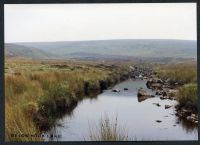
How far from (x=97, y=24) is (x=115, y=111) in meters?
0.92

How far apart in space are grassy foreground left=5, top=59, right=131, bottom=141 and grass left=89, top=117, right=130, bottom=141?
0.36 m

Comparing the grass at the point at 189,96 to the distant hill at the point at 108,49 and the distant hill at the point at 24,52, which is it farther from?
the distant hill at the point at 24,52

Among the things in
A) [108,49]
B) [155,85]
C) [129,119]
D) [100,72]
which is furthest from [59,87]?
[155,85]

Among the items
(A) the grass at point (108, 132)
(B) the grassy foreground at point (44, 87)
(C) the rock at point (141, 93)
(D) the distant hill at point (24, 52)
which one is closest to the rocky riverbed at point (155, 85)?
(C) the rock at point (141, 93)

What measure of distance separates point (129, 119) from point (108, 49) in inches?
30.6

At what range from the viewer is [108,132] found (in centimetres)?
527

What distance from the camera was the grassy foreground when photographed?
526 centimetres

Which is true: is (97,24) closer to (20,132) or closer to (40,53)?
(40,53)

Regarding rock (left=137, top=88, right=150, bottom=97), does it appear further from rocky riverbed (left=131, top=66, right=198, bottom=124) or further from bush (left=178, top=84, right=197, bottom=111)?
bush (left=178, top=84, right=197, bottom=111)

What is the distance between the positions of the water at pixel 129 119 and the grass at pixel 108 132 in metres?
0.04

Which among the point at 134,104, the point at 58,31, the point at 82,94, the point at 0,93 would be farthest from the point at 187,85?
the point at 0,93

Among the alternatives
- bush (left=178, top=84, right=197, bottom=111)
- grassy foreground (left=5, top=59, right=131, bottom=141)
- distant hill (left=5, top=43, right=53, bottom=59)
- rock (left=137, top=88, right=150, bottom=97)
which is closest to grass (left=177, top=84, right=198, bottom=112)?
bush (left=178, top=84, right=197, bottom=111)

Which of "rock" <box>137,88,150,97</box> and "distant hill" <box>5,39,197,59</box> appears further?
"rock" <box>137,88,150,97</box>

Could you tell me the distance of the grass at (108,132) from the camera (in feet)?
17.3
